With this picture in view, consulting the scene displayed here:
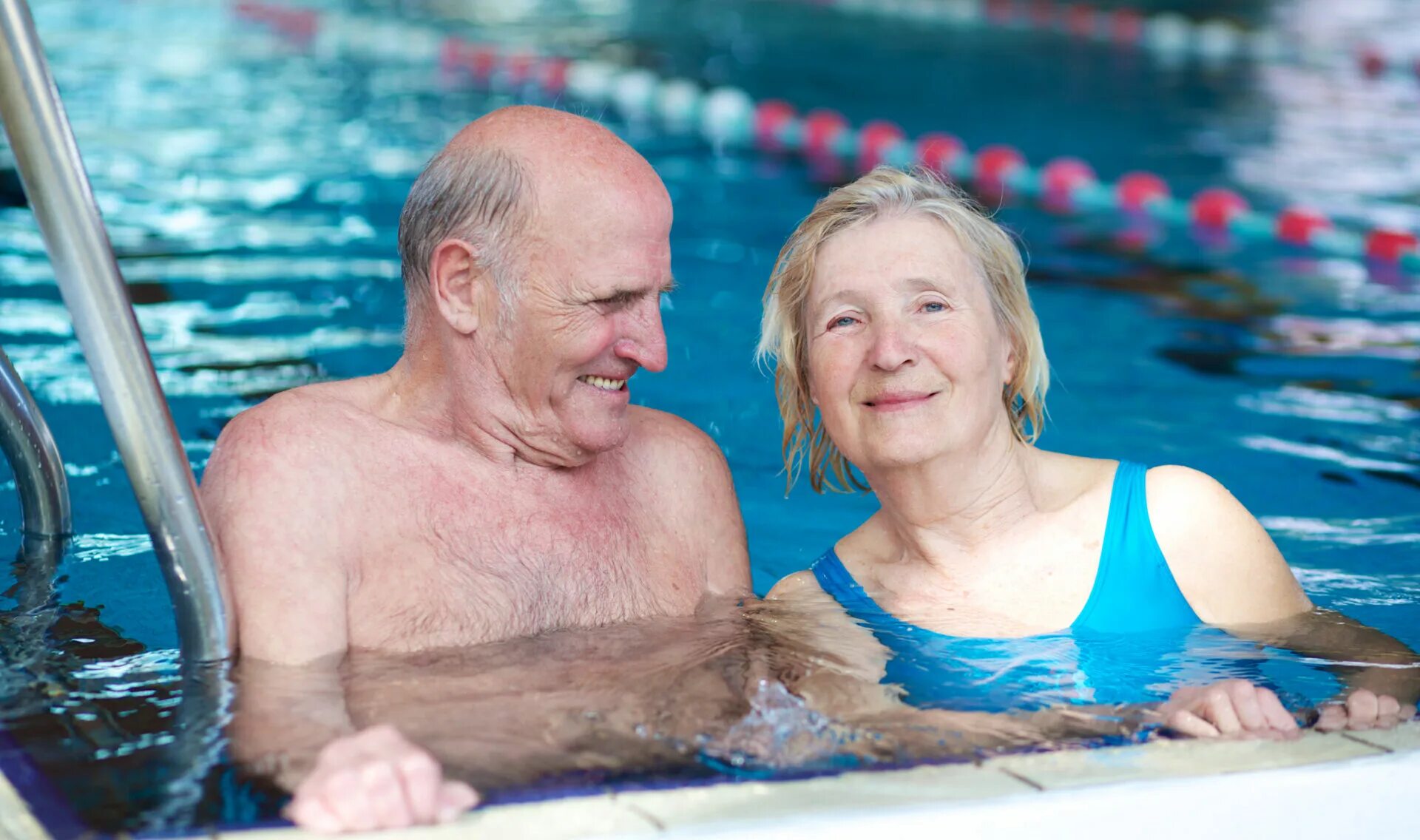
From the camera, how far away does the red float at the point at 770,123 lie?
1045 centimetres

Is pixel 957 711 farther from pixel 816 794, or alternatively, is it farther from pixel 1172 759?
pixel 816 794

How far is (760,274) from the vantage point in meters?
7.15

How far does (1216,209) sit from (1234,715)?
6489mm

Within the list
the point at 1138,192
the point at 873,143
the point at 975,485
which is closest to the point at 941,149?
the point at 873,143

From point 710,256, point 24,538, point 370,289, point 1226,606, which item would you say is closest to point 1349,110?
point 710,256

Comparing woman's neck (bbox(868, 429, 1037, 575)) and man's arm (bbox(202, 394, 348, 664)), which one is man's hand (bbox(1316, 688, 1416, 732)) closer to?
woman's neck (bbox(868, 429, 1037, 575))

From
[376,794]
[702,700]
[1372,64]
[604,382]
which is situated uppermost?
[1372,64]

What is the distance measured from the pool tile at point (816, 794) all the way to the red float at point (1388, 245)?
6.16 meters

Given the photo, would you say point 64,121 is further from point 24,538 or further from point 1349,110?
point 1349,110

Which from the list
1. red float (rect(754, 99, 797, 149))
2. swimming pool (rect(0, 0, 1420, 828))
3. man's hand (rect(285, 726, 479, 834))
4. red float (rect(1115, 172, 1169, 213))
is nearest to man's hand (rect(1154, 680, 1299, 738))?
man's hand (rect(285, 726, 479, 834))

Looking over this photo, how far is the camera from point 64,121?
6.52 feet

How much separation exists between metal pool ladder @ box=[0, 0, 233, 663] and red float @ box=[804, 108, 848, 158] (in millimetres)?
8118

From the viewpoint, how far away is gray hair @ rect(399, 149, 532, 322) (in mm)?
2805

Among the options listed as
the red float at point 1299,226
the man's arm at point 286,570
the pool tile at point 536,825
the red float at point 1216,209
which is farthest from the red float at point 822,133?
the pool tile at point 536,825
